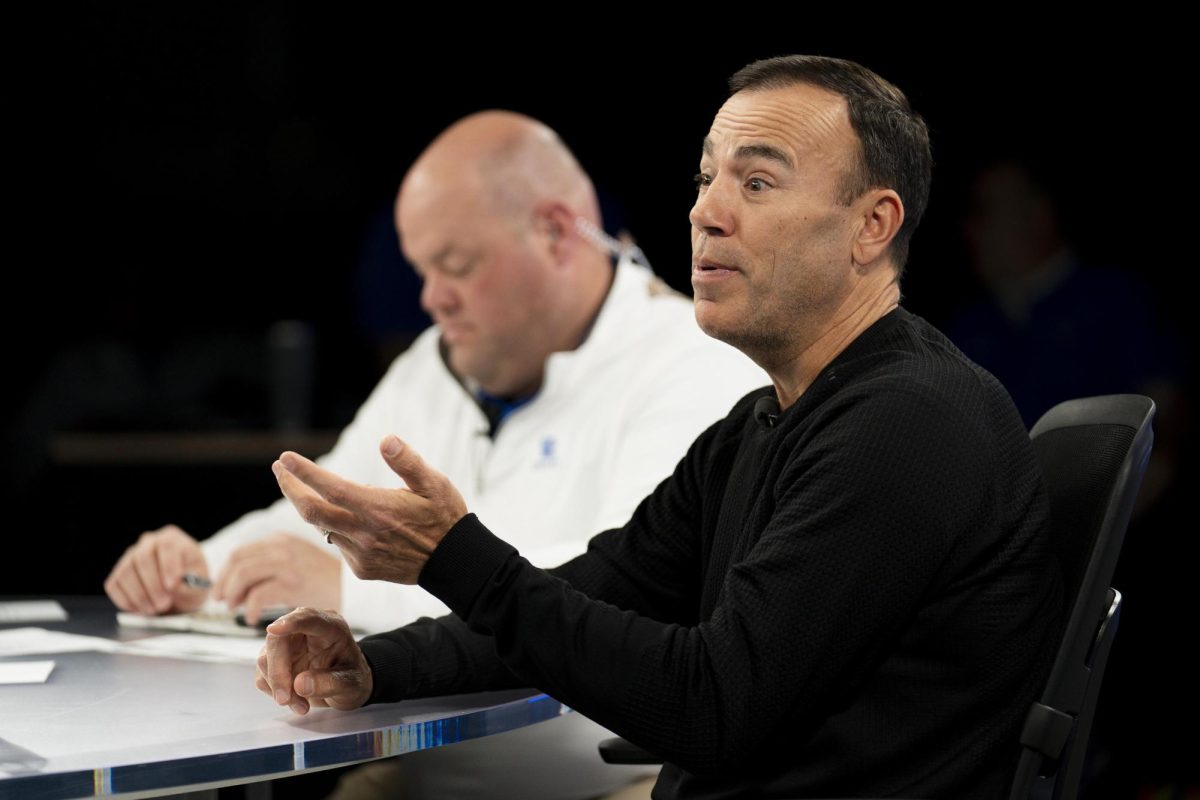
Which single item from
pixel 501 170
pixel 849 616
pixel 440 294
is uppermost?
pixel 501 170

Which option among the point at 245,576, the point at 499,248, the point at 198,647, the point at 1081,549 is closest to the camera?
the point at 1081,549

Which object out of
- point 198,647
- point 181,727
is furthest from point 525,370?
point 181,727

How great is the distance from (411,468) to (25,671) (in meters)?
0.66

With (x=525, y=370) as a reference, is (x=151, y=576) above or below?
below

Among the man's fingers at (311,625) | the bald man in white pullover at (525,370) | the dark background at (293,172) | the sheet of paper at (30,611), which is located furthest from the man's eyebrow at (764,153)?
the dark background at (293,172)

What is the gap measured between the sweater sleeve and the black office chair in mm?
149

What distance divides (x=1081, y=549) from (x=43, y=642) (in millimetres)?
1290

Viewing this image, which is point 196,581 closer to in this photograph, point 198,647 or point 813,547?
point 198,647

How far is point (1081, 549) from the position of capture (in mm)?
1444

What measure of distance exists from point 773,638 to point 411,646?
51 cm

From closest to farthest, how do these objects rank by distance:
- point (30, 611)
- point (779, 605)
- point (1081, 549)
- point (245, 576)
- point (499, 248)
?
point (779, 605) < point (1081, 549) < point (245, 576) < point (30, 611) < point (499, 248)

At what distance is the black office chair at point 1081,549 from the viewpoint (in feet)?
4.40

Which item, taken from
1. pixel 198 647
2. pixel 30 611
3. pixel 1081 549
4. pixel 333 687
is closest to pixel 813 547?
pixel 1081 549

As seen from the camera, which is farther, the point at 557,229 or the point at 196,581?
the point at 557,229
